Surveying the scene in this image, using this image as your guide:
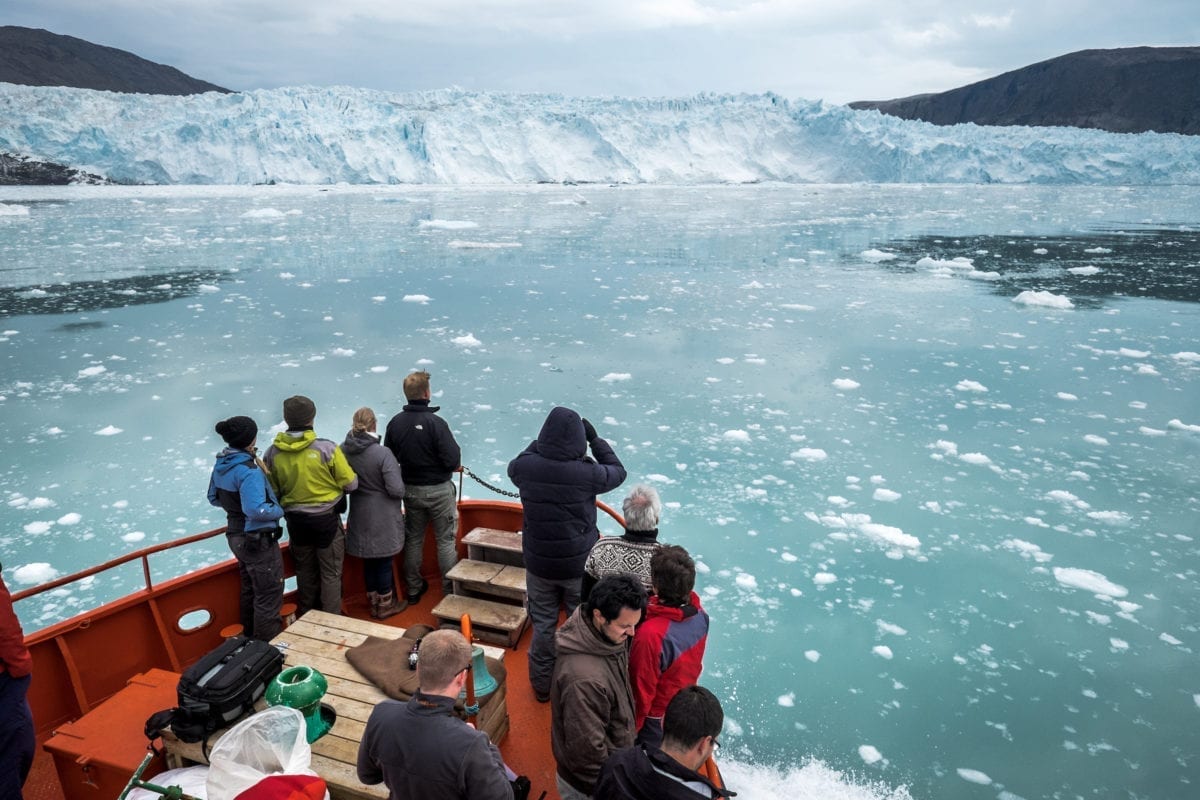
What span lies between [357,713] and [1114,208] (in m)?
56.9

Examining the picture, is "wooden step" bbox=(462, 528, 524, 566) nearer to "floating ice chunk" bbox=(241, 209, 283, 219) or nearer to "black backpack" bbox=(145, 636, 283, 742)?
"black backpack" bbox=(145, 636, 283, 742)

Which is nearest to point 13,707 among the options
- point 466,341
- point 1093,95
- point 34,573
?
point 34,573

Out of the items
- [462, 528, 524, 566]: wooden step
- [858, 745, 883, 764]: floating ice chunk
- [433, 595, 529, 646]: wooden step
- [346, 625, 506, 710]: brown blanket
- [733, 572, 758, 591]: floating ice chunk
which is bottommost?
[858, 745, 883, 764]: floating ice chunk

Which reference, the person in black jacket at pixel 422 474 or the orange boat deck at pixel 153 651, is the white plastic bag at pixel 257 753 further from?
the person in black jacket at pixel 422 474

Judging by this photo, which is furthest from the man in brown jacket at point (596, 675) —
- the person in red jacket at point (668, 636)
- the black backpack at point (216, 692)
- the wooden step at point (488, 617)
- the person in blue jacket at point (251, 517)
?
the person in blue jacket at point (251, 517)

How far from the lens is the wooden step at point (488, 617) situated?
12.8ft

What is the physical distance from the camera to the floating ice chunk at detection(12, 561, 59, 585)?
542 cm

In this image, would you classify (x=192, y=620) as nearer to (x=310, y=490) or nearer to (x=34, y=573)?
(x=34, y=573)

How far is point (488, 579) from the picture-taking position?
4.08 m

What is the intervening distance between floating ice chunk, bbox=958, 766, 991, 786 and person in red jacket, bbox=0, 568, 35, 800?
4344 millimetres

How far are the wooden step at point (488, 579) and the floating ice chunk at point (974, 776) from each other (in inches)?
104

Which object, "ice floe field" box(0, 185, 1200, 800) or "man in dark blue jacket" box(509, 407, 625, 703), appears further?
"ice floe field" box(0, 185, 1200, 800)

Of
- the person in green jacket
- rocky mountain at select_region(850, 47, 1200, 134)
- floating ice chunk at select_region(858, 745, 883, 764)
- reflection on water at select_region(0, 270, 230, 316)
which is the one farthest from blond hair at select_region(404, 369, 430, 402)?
rocky mountain at select_region(850, 47, 1200, 134)

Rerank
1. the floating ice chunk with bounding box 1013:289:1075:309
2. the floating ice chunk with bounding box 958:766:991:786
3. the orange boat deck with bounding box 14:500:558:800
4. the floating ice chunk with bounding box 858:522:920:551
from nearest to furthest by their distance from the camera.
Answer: the orange boat deck with bounding box 14:500:558:800, the floating ice chunk with bounding box 958:766:991:786, the floating ice chunk with bounding box 858:522:920:551, the floating ice chunk with bounding box 1013:289:1075:309
